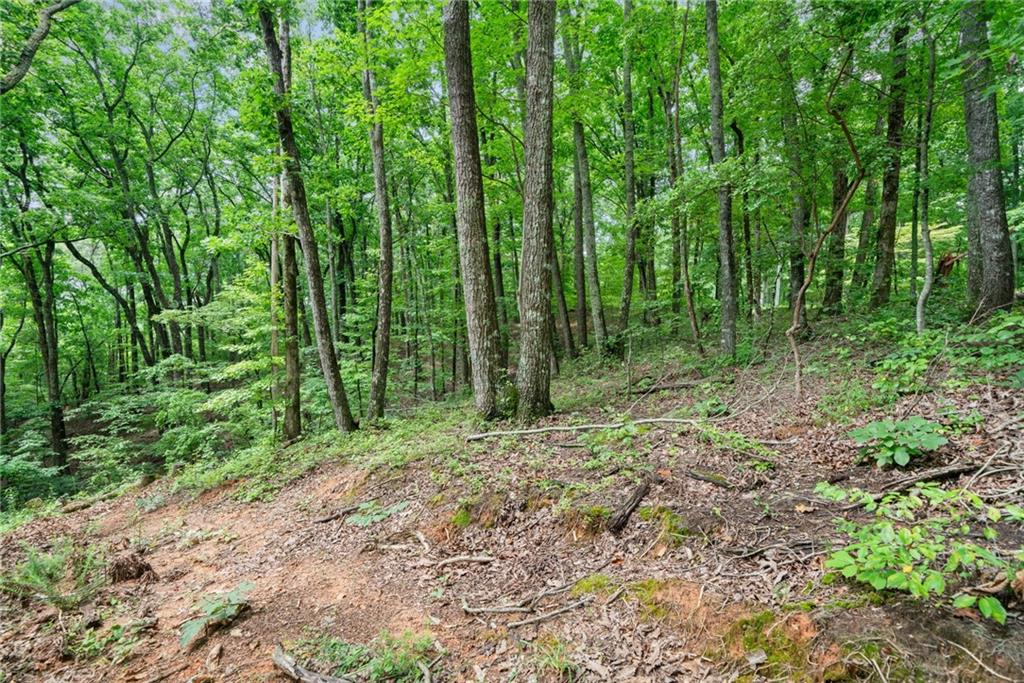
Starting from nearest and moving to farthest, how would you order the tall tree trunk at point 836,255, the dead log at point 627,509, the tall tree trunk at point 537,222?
1. the dead log at point 627,509
2. the tall tree trunk at point 537,222
3. the tall tree trunk at point 836,255

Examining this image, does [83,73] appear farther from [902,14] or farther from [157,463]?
[902,14]

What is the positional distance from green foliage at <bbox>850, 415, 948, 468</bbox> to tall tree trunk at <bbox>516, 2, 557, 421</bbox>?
3527mm

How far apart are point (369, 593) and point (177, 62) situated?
18703 millimetres

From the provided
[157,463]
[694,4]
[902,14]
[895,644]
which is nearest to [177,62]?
[157,463]

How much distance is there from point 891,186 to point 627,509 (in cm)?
891

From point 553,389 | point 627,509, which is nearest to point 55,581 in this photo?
point 627,509

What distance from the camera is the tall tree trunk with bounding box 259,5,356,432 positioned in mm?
7788

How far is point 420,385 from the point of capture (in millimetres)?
17969

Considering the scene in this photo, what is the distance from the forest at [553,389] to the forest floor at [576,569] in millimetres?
26

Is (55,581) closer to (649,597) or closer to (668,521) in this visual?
(649,597)

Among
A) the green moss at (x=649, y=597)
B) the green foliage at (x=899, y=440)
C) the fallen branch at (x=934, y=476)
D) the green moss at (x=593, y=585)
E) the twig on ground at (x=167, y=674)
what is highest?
the green foliage at (x=899, y=440)

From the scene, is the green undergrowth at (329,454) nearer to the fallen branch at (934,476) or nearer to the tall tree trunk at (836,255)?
the fallen branch at (934,476)

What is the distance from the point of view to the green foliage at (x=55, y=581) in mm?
3620

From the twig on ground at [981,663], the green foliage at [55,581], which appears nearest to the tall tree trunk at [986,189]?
the twig on ground at [981,663]
